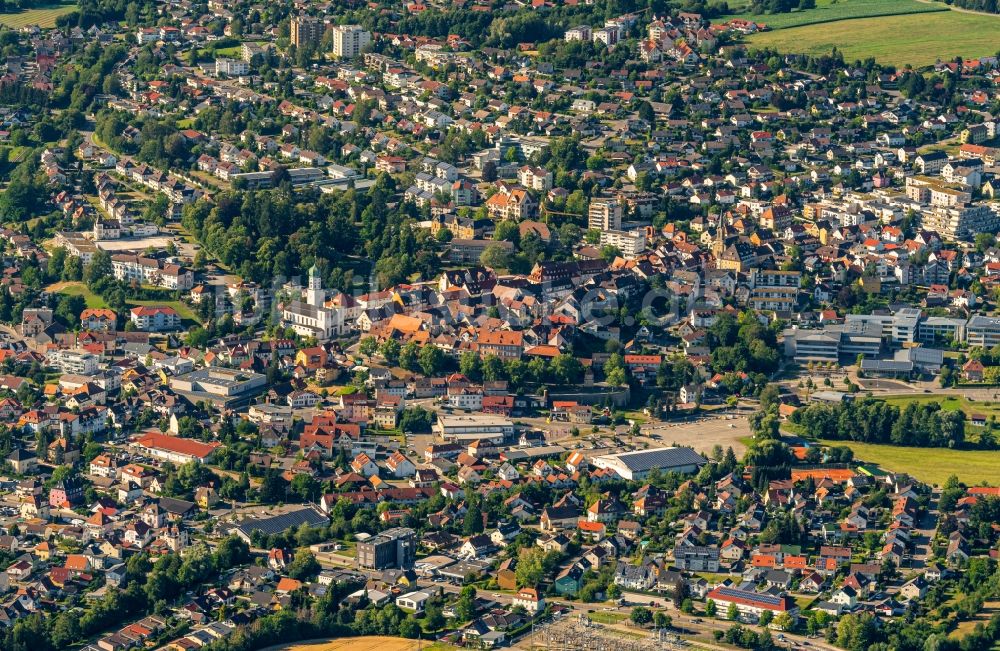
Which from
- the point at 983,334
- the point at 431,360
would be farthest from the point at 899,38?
the point at 431,360

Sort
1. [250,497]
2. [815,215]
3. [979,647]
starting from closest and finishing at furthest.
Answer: [979,647] < [250,497] < [815,215]

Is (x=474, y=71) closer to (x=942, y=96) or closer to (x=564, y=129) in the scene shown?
(x=564, y=129)

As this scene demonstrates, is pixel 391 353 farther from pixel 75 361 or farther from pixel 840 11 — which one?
pixel 840 11

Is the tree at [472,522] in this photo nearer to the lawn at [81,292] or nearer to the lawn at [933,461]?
the lawn at [933,461]

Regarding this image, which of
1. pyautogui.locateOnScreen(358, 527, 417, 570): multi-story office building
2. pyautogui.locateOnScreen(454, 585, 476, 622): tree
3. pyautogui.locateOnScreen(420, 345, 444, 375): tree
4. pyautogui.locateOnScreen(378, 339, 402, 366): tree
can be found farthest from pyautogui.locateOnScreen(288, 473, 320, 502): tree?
pyautogui.locateOnScreen(378, 339, 402, 366): tree

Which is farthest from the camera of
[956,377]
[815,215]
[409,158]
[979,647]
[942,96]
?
[942,96]

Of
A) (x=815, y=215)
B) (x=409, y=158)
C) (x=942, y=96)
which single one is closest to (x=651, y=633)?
(x=815, y=215)
